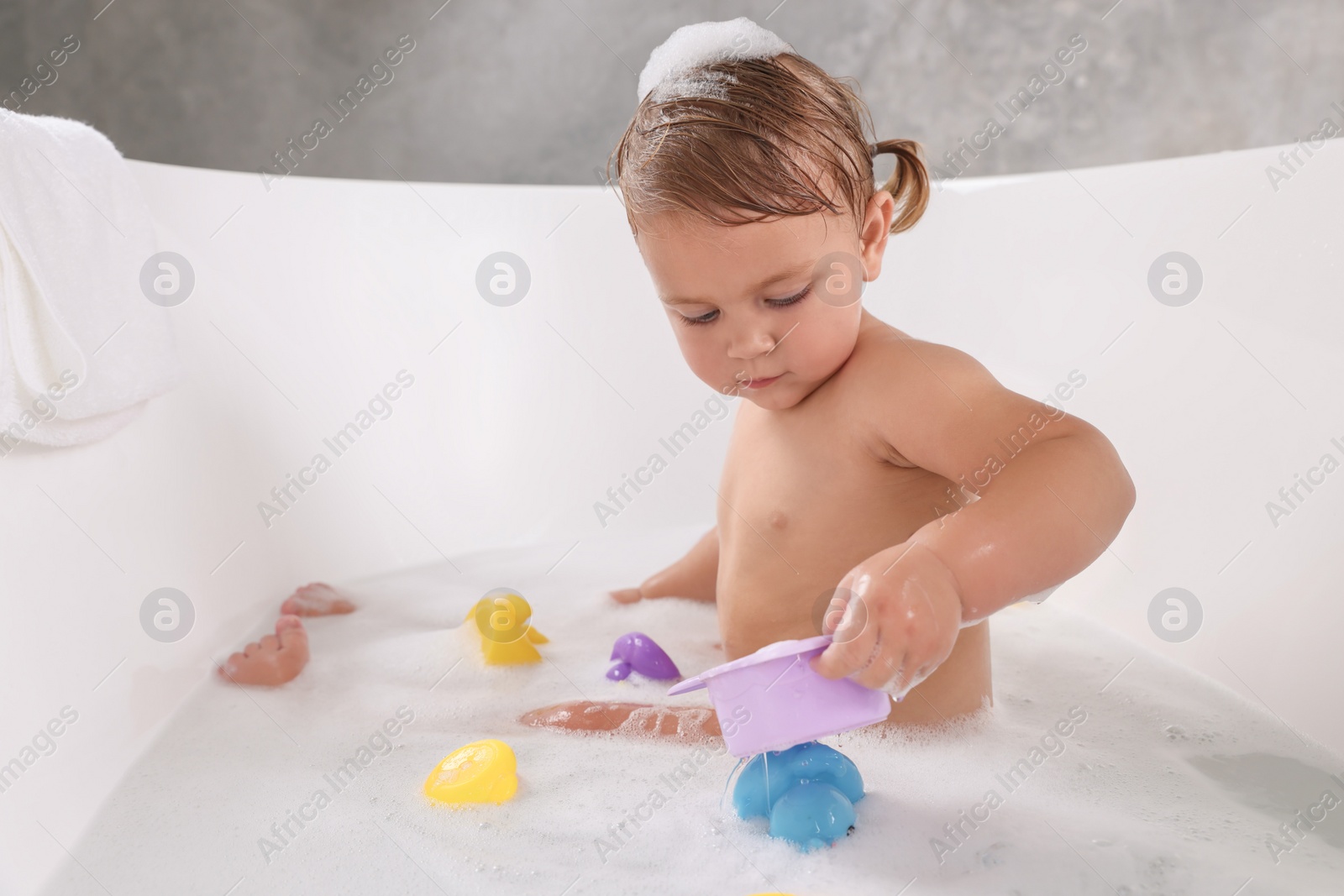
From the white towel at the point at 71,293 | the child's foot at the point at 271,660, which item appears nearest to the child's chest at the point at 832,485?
the child's foot at the point at 271,660

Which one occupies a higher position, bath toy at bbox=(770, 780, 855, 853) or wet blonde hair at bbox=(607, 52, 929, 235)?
wet blonde hair at bbox=(607, 52, 929, 235)

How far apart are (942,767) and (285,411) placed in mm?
916

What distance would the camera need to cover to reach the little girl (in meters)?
0.67

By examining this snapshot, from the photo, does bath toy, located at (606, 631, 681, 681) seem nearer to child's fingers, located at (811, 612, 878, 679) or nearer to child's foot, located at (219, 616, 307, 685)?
child's foot, located at (219, 616, 307, 685)

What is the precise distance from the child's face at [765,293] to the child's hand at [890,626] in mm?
278

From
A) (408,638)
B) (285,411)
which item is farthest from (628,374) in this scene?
(408,638)

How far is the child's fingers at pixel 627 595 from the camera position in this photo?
125 cm

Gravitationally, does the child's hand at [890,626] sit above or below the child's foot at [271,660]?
below

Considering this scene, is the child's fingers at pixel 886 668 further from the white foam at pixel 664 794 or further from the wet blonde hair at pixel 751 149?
the wet blonde hair at pixel 751 149

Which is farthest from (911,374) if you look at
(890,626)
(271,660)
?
(271,660)

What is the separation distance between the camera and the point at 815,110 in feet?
2.80

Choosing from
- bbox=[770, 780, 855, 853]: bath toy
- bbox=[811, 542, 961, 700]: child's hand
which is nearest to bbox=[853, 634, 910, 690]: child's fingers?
bbox=[811, 542, 961, 700]: child's hand

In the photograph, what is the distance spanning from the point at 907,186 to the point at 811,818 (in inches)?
25.0

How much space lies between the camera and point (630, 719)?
0.90 m
